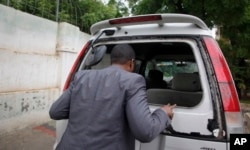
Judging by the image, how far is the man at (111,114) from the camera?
1.78 meters

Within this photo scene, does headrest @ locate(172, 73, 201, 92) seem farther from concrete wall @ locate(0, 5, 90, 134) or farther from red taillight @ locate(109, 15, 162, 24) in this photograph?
concrete wall @ locate(0, 5, 90, 134)

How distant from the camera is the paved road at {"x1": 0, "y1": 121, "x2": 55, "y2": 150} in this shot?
4.84 m

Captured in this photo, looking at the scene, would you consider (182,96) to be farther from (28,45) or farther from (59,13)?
(59,13)

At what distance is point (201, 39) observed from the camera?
7.42ft

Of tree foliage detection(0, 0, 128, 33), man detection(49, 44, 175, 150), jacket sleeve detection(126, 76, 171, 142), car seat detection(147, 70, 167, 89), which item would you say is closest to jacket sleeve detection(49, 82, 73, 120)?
man detection(49, 44, 175, 150)

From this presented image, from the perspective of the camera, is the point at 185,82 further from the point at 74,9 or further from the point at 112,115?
the point at 74,9

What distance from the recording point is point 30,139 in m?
5.19

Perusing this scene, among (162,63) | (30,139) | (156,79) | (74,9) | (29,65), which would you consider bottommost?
(30,139)

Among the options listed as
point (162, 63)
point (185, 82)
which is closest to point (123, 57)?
point (185, 82)

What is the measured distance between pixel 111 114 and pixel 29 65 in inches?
168

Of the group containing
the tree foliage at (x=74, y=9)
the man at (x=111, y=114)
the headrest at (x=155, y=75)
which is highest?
the tree foliage at (x=74, y=9)

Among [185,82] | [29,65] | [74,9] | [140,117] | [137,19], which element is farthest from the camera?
[74,9]

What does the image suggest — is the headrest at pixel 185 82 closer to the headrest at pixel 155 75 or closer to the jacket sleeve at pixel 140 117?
the jacket sleeve at pixel 140 117

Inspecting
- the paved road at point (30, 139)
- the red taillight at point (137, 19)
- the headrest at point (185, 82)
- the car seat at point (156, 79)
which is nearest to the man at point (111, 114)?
the red taillight at point (137, 19)
